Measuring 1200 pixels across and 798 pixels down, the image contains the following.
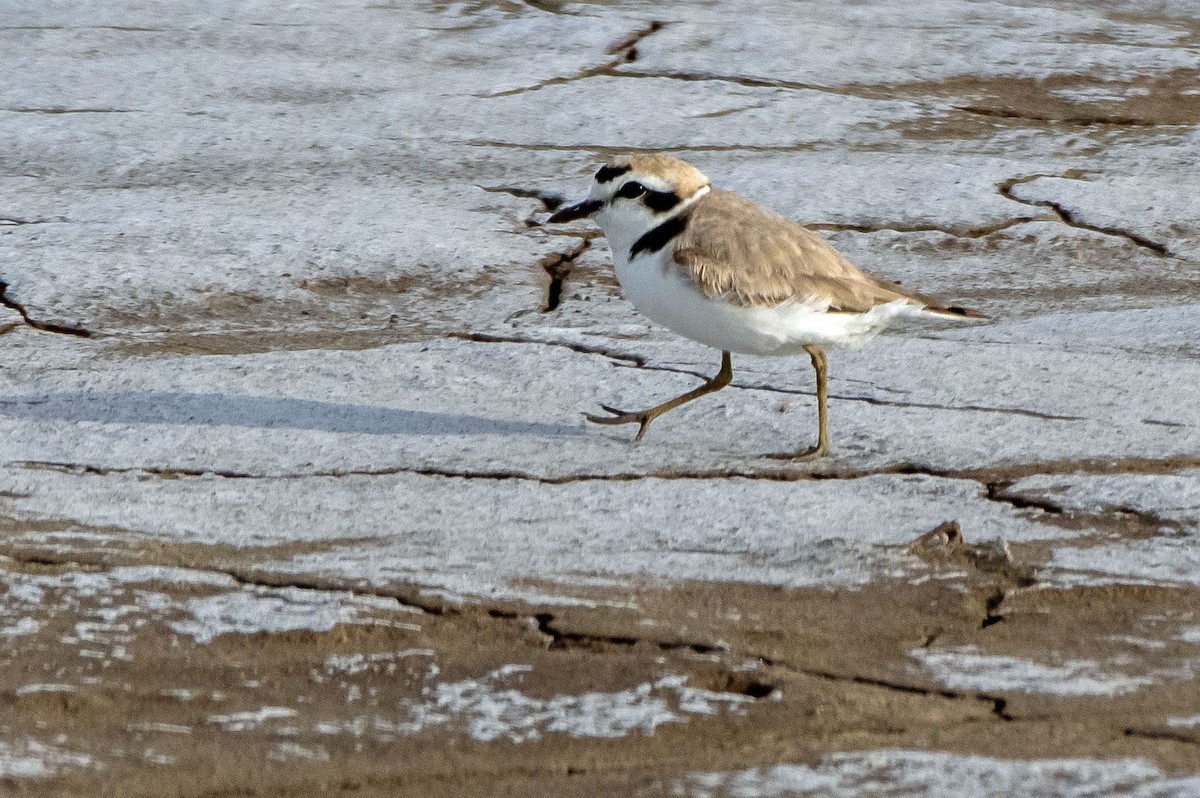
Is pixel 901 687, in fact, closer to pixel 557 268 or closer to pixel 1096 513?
pixel 1096 513

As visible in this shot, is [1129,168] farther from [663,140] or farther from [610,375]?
[610,375]

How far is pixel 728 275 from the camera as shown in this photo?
12.9ft

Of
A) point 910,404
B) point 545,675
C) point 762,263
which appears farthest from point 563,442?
point 545,675

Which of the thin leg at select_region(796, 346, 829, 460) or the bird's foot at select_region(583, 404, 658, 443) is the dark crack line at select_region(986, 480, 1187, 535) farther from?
the bird's foot at select_region(583, 404, 658, 443)

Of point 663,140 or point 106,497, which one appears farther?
point 663,140

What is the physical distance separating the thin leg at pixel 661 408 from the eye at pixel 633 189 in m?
0.48

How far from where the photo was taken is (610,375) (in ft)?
15.5

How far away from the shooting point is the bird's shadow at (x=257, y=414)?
169 inches

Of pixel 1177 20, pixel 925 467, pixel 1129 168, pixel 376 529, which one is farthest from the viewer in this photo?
pixel 1177 20

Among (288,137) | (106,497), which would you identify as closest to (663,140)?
(288,137)

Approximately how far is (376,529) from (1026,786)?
160cm

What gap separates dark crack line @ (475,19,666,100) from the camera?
775 cm

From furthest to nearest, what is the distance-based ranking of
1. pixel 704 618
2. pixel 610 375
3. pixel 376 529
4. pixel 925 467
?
pixel 610 375 < pixel 925 467 < pixel 376 529 < pixel 704 618

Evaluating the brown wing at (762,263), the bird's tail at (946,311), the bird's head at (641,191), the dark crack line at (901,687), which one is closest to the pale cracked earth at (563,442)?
the dark crack line at (901,687)
